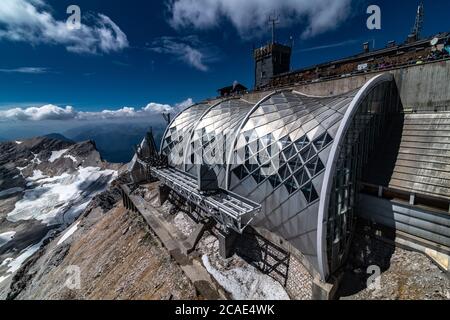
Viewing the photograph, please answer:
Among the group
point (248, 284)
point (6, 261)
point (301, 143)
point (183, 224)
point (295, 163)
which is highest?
point (301, 143)

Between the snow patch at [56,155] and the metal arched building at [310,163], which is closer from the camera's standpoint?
the metal arched building at [310,163]

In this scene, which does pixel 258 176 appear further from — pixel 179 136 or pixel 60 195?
pixel 60 195

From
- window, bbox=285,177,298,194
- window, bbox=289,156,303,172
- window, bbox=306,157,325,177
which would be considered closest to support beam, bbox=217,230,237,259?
window, bbox=285,177,298,194

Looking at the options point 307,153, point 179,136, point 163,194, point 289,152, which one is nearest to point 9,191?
point 179,136

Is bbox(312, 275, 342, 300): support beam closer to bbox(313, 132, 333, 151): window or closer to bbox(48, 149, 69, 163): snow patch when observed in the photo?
bbox(313, 132, 333, 151): window

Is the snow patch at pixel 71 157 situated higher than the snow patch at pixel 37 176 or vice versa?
the snow patch at pixel 71 157

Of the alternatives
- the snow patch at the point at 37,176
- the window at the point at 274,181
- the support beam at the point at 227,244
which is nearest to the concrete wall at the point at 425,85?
the window at the point at 274,181

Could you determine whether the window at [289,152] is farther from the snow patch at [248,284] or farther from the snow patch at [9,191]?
the snow patch at [9,191]

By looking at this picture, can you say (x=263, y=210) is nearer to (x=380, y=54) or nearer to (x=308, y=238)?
(x=308, y=238)
